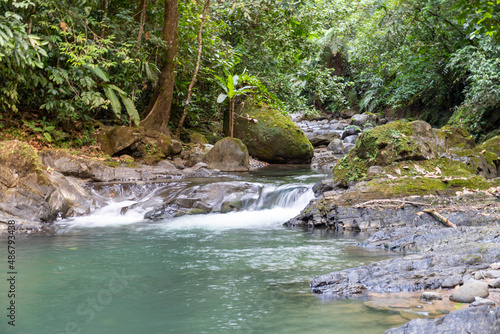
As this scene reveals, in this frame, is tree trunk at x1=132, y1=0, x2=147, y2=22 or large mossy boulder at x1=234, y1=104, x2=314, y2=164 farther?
large mossy boulder at x1=234, y1=104, x2=314, y2=164

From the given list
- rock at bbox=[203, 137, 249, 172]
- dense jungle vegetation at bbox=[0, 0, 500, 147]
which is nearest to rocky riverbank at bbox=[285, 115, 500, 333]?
dense jungle vegetation at bbox=[0, 0, 500, 147]

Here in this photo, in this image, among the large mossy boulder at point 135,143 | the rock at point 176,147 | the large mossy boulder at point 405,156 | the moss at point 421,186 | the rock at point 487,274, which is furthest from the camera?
the rock at point 176,147

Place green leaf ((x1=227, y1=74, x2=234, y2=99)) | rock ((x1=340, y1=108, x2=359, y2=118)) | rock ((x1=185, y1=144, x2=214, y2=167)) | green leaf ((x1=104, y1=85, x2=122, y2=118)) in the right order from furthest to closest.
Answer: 1. rock ((x1=340, y1=108, x2=359, y2=118))
2. green leaf ((x1=227, y1=74, x2=234, y2=99))
3. rock ((x1=185, y1=144, x2=214, y2=167))
4. green leaf ((x1=104, y1=85, x2=122, y2=118))

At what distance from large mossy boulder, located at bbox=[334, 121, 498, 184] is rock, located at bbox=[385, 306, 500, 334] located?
6.22 meters

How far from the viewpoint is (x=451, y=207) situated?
701 cm

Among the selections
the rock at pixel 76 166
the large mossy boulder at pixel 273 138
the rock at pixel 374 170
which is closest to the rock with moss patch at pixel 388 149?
the rock at pixel 374 170

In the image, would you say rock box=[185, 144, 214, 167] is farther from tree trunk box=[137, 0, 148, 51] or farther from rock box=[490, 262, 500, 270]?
rock box=[490, 262, 500, 270]

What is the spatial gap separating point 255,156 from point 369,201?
31.6 ft

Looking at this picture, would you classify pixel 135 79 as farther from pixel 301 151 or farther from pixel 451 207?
pixel 451 207

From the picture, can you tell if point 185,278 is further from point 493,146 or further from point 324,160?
point 324,160

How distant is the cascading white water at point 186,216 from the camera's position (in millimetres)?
8438

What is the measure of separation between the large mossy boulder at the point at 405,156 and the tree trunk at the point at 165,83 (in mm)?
6919

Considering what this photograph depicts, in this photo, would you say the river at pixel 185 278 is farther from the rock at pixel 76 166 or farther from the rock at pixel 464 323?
the rock at pixel 76 166

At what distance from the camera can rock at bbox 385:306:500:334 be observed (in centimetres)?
257
